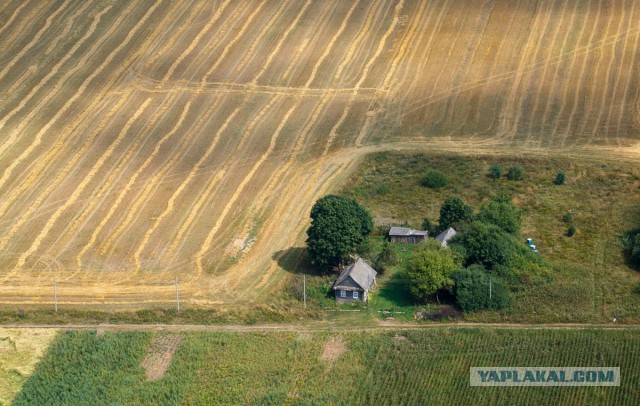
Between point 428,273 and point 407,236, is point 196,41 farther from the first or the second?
point 428,273

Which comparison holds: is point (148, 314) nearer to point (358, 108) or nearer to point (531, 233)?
point (531, 233)

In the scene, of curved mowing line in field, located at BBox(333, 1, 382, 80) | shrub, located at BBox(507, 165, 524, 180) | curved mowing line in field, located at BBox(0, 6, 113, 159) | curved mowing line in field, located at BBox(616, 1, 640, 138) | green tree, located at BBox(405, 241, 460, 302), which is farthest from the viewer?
curved mowing line in field, located at BBox(333, 1, 382, 80)

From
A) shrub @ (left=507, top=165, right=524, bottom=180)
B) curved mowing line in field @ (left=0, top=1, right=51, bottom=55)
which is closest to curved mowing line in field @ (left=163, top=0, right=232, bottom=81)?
curved mowing line in field @ (left=0, top=1, right=51, bottom=55)

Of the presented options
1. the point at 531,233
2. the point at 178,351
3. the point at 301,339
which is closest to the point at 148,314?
the point at 178,351

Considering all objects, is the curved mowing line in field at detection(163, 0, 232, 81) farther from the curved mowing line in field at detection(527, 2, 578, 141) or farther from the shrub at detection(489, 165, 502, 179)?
the shrub at detection(489, 165, 502, 179)

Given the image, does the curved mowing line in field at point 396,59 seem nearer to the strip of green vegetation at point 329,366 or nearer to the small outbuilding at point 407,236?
the small outbuilding at point 407,236

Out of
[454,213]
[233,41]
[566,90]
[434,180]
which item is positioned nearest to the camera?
[454,213]

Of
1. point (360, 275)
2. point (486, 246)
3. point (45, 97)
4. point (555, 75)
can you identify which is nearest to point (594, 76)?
point (555, 75)
